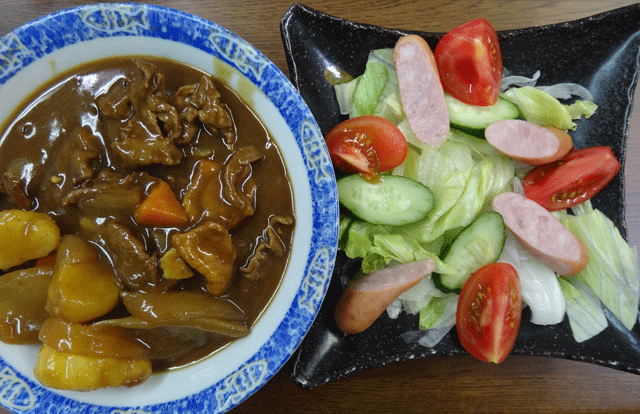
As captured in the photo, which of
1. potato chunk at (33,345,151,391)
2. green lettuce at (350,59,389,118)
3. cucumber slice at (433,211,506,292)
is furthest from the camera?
green lettuce at (350,59,389,118)

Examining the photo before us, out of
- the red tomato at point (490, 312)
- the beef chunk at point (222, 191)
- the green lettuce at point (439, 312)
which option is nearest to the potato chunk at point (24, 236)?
the beef chunk at point (222, 191)

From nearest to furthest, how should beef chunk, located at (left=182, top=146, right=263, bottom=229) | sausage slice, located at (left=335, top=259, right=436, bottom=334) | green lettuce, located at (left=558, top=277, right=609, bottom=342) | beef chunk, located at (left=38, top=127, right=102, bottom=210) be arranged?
beef chunk, located at (left=38, top=127, right=102, bottom=210) → beef chunk, located at (left=182, top=146, right=263, bottom=229) → sausage slice, located at (left=335, top=259, right=436, bottom=334) → green lettuce, located at (left=558, top=277, right=609, bottom=342)

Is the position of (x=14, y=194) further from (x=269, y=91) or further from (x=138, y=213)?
(x=269, y=91)

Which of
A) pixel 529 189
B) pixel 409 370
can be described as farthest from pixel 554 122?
pixel 409 370

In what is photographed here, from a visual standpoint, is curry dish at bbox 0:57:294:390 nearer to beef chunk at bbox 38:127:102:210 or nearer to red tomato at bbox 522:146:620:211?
beef chunk at bbox 38:127:102:210

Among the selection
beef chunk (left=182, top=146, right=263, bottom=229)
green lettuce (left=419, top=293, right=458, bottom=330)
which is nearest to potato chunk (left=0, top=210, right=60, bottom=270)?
beef chunk (left=182, top=146, right=263, bottom=229)

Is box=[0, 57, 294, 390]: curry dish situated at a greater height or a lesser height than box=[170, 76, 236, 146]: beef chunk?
lesser

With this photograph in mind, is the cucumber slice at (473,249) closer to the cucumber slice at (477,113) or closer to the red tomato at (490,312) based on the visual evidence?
the red tomato at (490,312)
